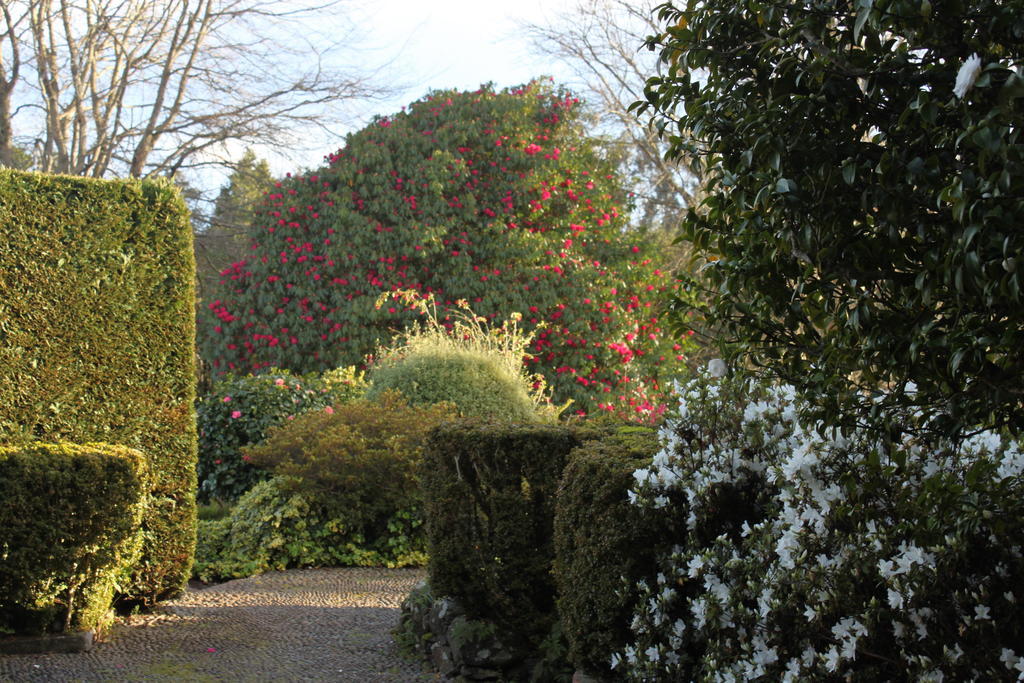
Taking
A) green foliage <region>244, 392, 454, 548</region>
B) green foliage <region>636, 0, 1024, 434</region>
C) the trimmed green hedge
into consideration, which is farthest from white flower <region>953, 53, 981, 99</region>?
green foliage <region>244, 392, 454, 548</region>

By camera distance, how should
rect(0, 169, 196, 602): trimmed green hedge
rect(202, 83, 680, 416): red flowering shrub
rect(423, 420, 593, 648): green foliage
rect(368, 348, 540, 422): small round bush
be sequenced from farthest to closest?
rect(202, 83, 680, 416): red flowering shrub → rect(368, 348, 540, 422): small round bush → rect(0, 169, 196, 602): trimmed green hedge → rect(423, 420, 593, 648): green foliage

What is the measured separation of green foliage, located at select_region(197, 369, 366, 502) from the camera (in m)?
9.34

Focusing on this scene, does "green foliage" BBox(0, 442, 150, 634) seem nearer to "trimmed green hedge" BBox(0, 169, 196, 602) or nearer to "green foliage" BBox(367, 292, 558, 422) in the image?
"trimmed green hedge" BBox(0, 169, 196, 602)

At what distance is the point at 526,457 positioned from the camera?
4.26 m

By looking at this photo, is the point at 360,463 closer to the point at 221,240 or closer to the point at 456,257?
the point at 456,257

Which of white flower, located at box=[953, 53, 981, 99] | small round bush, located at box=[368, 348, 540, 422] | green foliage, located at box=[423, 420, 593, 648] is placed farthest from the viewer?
small round bush, located at box=[368, 348, 540, 422]

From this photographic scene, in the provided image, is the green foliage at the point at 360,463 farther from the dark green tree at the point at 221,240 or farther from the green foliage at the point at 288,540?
the dark green tree at the point at 221,240

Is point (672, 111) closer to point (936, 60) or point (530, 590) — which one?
point (936, 60)

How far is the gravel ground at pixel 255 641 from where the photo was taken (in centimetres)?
458

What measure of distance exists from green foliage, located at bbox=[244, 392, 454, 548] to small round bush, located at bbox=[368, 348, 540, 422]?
0.66 metres

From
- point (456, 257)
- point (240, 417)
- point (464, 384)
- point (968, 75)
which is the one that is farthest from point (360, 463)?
point (968, 75)

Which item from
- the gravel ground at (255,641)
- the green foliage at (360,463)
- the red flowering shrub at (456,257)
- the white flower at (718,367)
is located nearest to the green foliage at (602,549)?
the white flower at (718,367)

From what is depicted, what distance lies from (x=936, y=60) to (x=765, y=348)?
29.9 inches

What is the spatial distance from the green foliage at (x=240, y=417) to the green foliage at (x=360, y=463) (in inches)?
58.9
